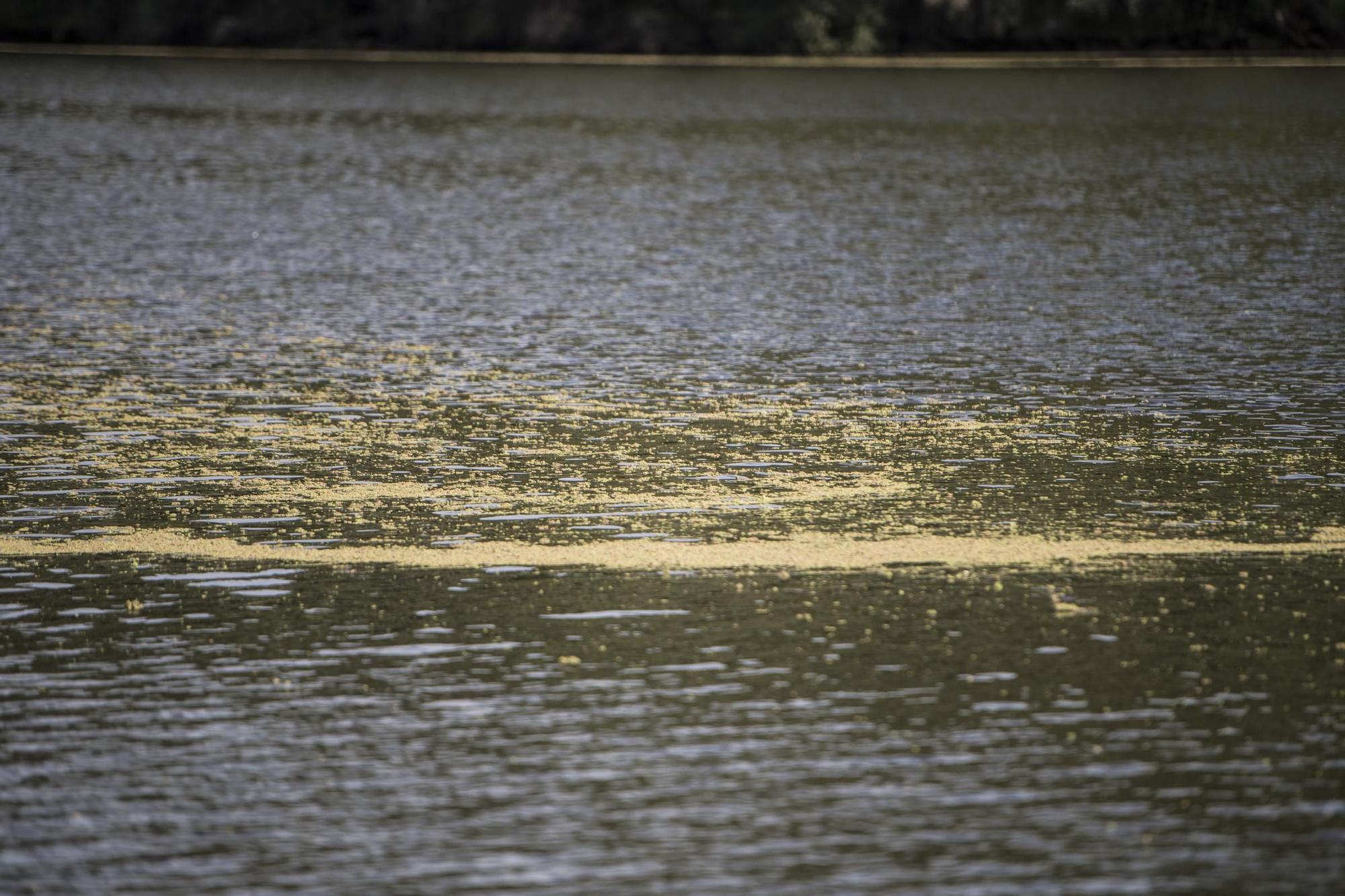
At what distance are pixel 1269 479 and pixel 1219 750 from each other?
424 centimetres

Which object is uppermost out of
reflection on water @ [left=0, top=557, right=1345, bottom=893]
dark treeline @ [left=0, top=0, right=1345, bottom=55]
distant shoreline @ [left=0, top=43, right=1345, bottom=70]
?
dark treeline @ [left=0, top=0, right=1345, bottom=55]

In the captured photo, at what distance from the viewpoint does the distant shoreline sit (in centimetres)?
6462

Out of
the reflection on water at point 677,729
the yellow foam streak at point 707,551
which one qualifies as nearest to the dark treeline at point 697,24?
the yellow foam streak at point 707,551

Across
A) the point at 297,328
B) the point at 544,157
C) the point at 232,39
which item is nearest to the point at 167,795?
the point at 297,328

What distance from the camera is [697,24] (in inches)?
2785

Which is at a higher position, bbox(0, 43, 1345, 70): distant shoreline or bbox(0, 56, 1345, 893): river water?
bbox(0, 43, 1345, 70): distant shoreline

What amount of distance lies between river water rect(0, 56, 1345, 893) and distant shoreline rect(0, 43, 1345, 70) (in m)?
44.4

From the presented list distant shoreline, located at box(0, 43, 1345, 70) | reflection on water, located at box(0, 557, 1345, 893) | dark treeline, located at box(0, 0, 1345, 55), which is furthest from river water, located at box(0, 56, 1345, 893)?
dark treeline, located at box(0, 0, 1345, 55)

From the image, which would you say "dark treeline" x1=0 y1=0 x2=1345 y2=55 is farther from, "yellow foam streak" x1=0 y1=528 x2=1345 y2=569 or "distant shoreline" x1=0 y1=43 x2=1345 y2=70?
"yellow foam streak" x1=0 y1=528 x2=1345 y2=569

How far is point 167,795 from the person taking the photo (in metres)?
6.17

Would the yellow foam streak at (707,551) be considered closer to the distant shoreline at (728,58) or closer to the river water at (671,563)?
the river water at (671,563)

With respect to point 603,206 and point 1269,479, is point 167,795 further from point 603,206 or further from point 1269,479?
point 603,206

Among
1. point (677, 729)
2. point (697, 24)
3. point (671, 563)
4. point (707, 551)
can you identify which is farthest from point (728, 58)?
point (677, 729)

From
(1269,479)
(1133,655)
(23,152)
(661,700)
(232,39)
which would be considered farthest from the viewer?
(232,39)
